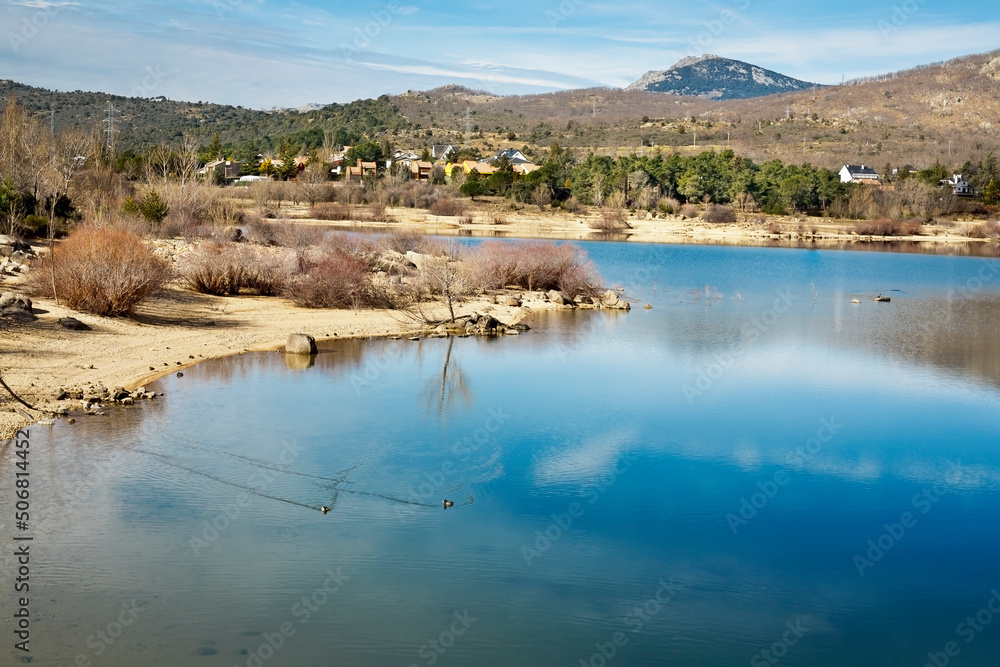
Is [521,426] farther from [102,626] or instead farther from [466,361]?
[102,626]

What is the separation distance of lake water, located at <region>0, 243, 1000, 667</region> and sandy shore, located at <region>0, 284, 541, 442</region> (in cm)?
98

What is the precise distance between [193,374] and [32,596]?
28.3 ft

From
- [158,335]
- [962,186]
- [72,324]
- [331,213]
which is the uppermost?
[962,186]

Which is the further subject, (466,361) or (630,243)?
(630,243)

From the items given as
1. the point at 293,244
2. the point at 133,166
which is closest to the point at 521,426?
the point at 293,244

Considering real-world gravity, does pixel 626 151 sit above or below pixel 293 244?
above

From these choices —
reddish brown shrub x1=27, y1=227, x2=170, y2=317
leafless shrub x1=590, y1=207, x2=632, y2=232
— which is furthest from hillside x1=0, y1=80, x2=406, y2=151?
reddish brown shrub x1=27, y1=227, x2=170, y2=317

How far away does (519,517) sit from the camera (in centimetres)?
1114

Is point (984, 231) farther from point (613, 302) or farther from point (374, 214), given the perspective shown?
point (613, 302)

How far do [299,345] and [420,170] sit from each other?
75.4 meters

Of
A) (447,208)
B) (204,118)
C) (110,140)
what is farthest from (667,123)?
(110,140)

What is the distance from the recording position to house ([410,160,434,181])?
293 feet

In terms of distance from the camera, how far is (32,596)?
863 centimetres

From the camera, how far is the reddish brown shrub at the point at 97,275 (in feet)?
63.8
